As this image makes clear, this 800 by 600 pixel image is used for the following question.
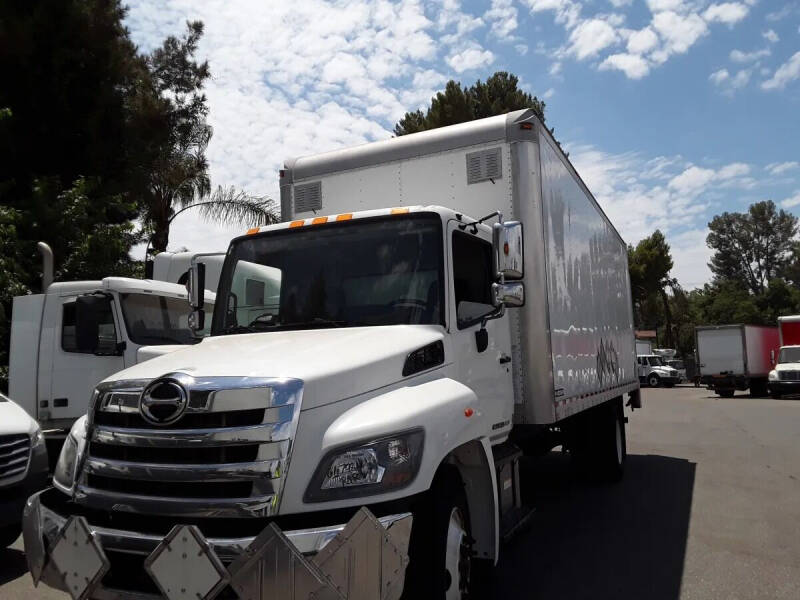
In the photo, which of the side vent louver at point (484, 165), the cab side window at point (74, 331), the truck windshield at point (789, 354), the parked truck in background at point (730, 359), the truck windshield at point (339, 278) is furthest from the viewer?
the parked truck in background at point (730, 359)

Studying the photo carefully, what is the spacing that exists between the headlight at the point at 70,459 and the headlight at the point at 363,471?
1274 millimetres

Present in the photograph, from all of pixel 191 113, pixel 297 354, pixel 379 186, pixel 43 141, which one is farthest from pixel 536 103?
pixel 297 354

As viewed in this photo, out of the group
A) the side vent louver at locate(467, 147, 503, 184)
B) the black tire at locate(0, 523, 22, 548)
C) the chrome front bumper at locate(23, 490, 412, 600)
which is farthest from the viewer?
the black tire at locate(0, 523, 22, 548)

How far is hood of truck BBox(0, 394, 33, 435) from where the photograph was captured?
5.45 metres

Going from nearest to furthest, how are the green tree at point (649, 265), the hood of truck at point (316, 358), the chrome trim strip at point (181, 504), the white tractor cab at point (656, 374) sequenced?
the chrome trim strip at point (181, 504)
the hood of truck at point (316, 358)
the white tractor cab at point (656, 374)
the green tree at point (649, 265)

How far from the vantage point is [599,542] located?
19.7ft

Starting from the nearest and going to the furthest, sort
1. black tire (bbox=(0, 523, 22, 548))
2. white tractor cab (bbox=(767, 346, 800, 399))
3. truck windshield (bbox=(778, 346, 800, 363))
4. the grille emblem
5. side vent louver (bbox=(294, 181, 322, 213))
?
the grille emblem → black tire (bbox=(0, 523, 22, 548)) → side vent louver (bbox=(294, 181, 322, 213)) → white tractor cab (bbox=(767, 346, 800, 399)) → truck windshield (bbox=(778, 346, 800, 363))

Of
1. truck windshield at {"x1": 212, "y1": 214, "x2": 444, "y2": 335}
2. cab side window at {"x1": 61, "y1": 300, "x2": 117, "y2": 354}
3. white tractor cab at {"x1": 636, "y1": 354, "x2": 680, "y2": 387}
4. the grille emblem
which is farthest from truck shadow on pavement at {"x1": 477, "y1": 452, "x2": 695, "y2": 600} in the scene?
white tractor cab at {"x1": 636, "y1": 354, "x2": 680, "y2": 387}

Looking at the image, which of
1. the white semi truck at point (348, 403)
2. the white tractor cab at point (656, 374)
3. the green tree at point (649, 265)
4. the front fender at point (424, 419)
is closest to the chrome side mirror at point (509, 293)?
the white semi truck at point (348, 403)

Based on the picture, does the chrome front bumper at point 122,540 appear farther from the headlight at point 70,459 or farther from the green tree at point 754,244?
the green tree at point 754,244

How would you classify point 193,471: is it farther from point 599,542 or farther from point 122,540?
point 599,542

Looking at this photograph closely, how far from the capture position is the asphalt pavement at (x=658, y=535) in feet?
16.0

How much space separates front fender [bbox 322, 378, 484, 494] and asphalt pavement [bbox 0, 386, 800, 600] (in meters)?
1.32

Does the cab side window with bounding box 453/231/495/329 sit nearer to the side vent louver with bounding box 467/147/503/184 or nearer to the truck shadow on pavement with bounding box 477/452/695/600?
the side vent louver with bounding box 467/147/503/184
